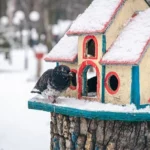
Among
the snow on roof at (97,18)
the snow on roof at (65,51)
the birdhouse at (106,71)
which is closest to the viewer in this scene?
the birdhouse at (106,71)

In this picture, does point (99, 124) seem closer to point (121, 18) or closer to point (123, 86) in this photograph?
point (123, 86)

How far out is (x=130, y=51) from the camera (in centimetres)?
413

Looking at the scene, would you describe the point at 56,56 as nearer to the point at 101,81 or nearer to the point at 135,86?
the point at 101,81

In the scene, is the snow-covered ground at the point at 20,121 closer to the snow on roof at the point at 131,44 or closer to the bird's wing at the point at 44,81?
the bird's wing at the point at 44,81

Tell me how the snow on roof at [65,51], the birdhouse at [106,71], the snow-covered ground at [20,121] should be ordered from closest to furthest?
the birdhouse at [106,71], the snow on roof at [65,51], the snow-covered ground at [20,121]

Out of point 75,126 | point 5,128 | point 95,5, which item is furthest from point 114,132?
point 5,128

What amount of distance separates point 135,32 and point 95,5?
60cm

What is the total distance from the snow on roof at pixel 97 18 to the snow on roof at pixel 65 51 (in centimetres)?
30

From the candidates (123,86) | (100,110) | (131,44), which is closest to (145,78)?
(123,86)

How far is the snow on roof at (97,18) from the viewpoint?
4.31 meters

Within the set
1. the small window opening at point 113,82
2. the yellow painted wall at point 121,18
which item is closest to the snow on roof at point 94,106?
the small window opening at point 113,82

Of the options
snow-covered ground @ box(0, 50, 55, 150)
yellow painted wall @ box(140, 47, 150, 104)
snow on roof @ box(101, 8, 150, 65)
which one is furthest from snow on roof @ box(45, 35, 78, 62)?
snow-covered ground @ box(0, 50, 55, 150)

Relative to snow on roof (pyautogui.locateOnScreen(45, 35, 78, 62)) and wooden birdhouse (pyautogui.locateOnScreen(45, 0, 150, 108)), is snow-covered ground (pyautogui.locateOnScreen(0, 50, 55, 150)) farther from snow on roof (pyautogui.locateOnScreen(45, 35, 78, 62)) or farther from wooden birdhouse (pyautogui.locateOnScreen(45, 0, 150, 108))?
wooden birdhouse (pyautogui.locateOnScreen(45, 0, 150, 108))

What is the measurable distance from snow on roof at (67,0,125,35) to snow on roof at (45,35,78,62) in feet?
0.99
